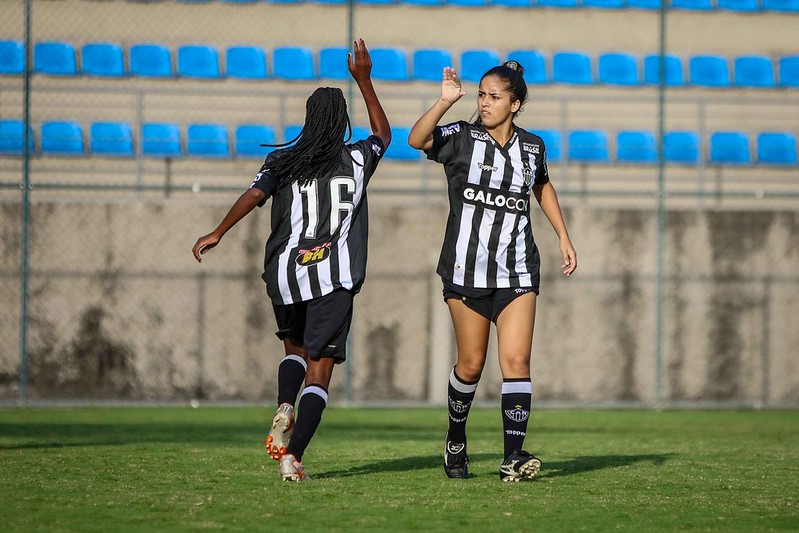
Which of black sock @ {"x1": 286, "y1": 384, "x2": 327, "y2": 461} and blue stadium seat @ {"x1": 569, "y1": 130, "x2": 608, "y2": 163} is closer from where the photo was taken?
black sock @ {"x1": 286, "y1": 384, "x2": 327, "y2": 461}

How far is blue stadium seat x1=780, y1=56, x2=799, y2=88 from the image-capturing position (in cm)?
1726

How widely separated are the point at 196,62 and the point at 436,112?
11.1 metres

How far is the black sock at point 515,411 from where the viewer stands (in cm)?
585

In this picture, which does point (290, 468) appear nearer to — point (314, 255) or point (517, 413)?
point (314, 255)

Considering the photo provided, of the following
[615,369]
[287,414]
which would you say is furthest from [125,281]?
[287,414]

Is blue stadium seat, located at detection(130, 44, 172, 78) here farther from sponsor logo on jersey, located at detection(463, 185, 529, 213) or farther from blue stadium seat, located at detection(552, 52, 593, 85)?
sponsor logo on jersey, located at detection(463, 185, 529, 213)

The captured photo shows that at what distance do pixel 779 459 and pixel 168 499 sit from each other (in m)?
3.93

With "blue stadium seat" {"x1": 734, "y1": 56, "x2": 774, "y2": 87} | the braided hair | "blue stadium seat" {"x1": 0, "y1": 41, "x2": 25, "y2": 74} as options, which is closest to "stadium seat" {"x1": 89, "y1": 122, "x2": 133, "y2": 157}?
"blue stadium seat" {"x1": 0, "y1": 41, "x2": 25, "y2": 74}

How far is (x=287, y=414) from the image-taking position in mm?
5672

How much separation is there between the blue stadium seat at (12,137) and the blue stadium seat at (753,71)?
9629mm

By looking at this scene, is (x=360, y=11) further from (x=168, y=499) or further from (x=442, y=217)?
(x=168, y=499)

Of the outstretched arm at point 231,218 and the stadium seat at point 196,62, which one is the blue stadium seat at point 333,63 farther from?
the outstretched arm at point 231,218

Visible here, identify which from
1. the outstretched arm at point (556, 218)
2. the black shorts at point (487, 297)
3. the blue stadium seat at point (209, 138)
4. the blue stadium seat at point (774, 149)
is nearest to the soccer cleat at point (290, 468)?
the black shorts at point (487, 297)

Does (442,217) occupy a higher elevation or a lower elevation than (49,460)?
higher
